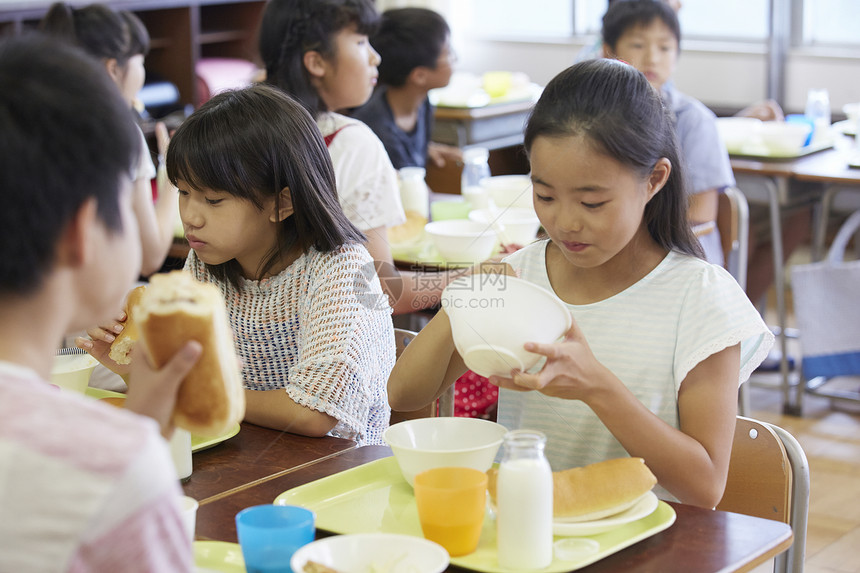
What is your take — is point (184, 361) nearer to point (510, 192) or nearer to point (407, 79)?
point (510, 192)

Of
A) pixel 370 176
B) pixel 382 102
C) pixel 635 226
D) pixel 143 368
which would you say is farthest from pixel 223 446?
pixel 382 102

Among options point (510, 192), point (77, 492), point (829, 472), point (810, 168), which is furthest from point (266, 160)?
point (810, 168)

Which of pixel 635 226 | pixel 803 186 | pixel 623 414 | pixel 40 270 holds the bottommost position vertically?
pixel 803 186

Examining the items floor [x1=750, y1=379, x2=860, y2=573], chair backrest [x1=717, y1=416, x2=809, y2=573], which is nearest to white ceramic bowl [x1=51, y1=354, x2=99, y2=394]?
chair backrest [x1=717, y1=416, x2=809, y2=573]

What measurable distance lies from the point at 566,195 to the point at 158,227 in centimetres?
163

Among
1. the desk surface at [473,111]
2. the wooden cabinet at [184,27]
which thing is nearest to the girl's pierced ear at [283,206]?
the desk surface at [473,111]

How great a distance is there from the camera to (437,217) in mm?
2654

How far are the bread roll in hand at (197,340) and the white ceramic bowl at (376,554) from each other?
0.48ft

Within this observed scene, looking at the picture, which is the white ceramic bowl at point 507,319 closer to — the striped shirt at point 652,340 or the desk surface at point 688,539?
the desk surface at point 688,539

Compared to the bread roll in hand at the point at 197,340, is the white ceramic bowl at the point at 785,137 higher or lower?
lower

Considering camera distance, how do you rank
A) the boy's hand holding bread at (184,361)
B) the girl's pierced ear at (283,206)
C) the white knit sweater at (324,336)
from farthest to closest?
1. the girl's pierced ear at (283,206)
2. the white knit sweater at (324,336)
3. the boy's hand holding bread at (184,361)

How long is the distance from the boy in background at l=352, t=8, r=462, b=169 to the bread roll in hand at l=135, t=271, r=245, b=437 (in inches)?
89.9

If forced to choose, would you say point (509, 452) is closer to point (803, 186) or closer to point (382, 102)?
point (382, 102)

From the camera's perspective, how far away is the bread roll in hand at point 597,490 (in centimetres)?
98
